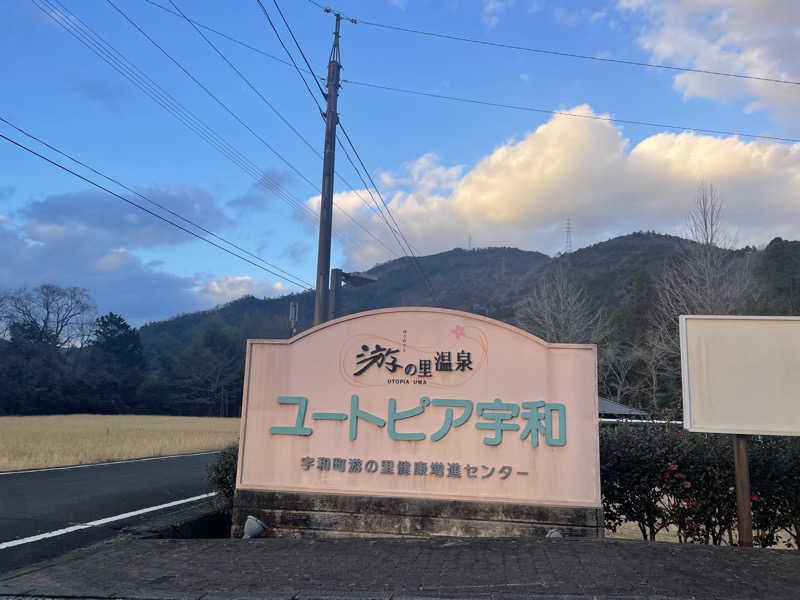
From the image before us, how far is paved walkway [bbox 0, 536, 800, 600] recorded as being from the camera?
14.3 feet

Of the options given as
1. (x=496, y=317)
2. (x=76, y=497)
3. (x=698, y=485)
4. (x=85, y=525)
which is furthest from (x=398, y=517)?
(x=496, y=317)

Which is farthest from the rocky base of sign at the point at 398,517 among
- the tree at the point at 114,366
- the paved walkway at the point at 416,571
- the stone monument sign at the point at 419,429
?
the tree at the point at 114,366

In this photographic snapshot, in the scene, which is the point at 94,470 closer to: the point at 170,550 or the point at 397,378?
the point at 170,550

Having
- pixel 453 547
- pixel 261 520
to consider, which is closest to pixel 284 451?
pixel 261 520

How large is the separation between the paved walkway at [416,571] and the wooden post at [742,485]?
0.33 m

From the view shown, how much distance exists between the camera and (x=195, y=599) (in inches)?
171

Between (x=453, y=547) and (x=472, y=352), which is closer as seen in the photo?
(x=453, y=547)

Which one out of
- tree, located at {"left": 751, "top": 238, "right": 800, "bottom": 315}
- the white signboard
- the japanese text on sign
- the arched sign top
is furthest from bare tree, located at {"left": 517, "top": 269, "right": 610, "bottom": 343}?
the white signboard

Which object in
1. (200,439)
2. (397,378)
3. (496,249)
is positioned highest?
(496,249)

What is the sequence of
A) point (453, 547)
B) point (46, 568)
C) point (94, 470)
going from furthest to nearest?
point (94, 470) → point (453, 547) → point (46, 568)

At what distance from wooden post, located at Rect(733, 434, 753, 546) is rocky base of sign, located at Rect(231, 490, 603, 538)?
1.29 meters

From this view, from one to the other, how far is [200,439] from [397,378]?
66.8 ft

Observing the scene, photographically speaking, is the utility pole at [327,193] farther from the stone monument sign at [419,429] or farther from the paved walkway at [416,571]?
the paved walkway at [416,571]

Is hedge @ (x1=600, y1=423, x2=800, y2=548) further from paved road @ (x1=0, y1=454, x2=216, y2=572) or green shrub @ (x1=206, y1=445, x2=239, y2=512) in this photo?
paved road @ (x1=0, y1=454, x2=216, y2=572)
